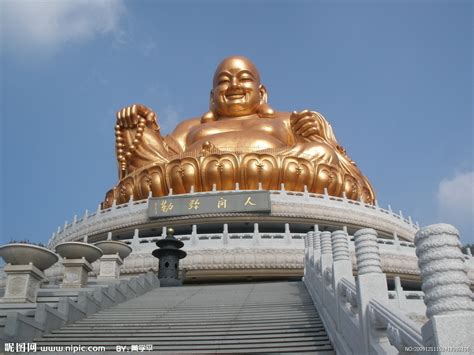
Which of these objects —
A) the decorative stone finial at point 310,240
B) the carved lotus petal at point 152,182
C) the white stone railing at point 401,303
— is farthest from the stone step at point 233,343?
the carved lotus petal at point 152,182

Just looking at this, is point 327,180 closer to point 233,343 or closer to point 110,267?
point 110,267

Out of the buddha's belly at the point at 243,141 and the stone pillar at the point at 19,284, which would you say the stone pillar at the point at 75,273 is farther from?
the buddha's belly at the point at 243,141

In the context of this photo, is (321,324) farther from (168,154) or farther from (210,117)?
(210,117)

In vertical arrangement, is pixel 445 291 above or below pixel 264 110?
below

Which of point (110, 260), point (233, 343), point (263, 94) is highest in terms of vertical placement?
point (263, 94)

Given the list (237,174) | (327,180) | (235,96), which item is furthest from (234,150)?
(235,96)

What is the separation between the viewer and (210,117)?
82.6 ft

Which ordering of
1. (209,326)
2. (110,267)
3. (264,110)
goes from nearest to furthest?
(209,326)
(110,267)
(264,110)

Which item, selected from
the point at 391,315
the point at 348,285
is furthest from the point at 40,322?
the point at 391,315

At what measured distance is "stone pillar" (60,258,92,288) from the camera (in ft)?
27.5

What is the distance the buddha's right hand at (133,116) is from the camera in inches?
869

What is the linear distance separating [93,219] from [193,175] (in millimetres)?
4104

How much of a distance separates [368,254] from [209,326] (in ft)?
9.50

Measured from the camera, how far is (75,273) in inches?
333
